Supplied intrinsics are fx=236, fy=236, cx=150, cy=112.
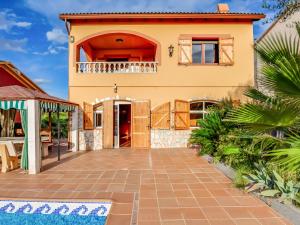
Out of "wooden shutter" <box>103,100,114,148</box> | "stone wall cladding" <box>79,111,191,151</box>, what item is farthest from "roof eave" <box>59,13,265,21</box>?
"stone wall cladding" <box>79,111,191,151</box>

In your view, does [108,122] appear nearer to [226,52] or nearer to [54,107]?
[54,107]

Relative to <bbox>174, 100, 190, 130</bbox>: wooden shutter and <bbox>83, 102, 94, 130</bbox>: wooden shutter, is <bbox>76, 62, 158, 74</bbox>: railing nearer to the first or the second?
<bbox>83, 102, 94, 130</bbox>: wooden shutter

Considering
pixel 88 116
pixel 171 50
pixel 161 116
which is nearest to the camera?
pixel 88 116

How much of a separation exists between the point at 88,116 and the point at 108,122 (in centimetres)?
105

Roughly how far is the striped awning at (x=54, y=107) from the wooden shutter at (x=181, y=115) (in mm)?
A: 5144

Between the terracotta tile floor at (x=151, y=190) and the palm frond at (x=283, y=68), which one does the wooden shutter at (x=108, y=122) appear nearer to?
the terracotta tile floor at (x=151, y=190)

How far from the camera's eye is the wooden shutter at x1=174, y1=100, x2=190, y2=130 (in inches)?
475

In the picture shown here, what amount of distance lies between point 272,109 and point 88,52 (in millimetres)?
12437

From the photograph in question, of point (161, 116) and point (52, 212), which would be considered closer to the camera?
point (52, 212)

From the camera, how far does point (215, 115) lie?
30.2ft

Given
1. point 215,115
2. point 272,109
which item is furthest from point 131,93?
point 272,109

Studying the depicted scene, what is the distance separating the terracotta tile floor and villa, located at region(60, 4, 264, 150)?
3309 mm

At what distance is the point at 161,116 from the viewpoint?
12125mm

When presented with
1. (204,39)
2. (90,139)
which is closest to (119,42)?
(204,39)
